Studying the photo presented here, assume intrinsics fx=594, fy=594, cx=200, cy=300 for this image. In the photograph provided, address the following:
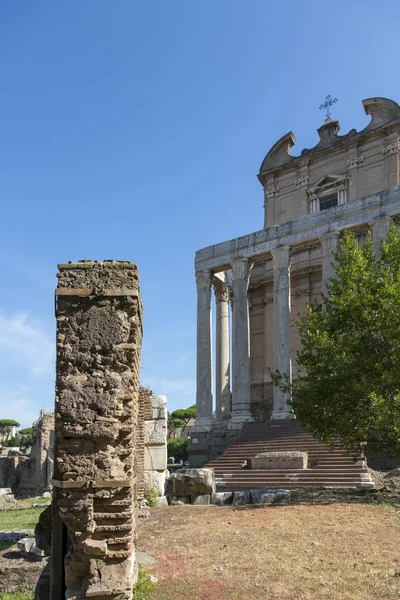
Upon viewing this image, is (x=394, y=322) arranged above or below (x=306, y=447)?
above

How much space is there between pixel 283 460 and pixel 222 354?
9588mm

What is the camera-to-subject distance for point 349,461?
1780 cm

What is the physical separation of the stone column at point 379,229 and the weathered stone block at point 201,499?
39.0 ft

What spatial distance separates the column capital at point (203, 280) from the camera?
27.1 meters

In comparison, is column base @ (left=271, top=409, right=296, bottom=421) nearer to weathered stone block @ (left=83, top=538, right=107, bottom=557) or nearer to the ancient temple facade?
the ancient temple facade

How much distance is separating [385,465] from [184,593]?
15038 millimetres

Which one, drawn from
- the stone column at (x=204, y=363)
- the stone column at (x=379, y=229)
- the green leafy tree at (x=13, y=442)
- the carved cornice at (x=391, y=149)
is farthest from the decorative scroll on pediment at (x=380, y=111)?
the green leafy tree at (x=13, y=442)

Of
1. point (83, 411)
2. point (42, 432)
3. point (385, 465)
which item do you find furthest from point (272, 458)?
point (42, 432)

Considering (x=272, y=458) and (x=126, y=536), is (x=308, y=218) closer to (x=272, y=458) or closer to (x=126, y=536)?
(x=272, y=458)

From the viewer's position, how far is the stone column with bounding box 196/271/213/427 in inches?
1013

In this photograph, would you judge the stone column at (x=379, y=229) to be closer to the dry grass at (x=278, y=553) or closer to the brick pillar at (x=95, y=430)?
the dry grass at (x=278, y=553)

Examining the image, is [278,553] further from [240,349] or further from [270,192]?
[270,192]

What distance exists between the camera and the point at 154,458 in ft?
50.4

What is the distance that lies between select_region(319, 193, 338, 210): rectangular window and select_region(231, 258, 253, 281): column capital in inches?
239
